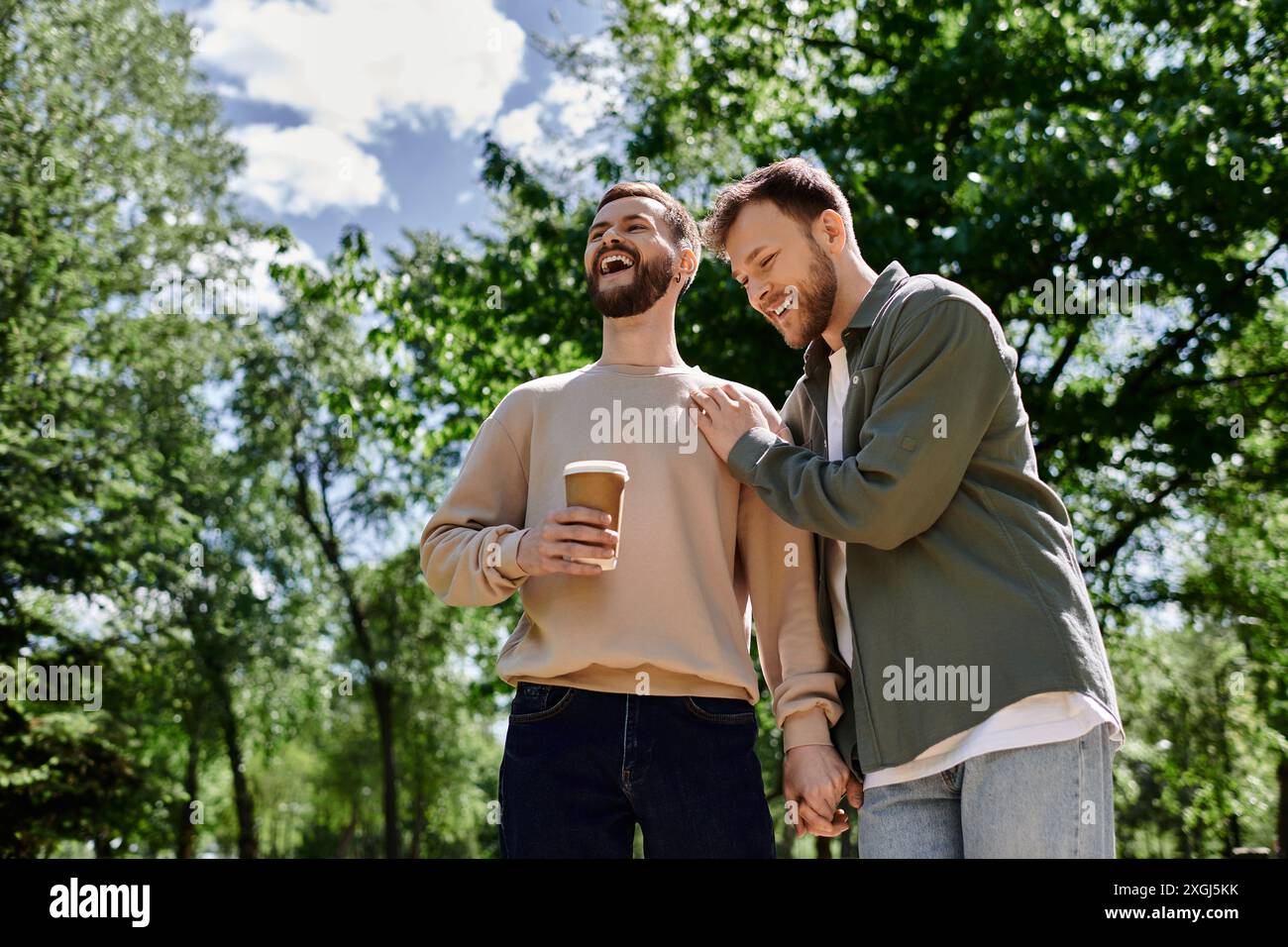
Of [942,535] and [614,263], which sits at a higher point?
[614,263]

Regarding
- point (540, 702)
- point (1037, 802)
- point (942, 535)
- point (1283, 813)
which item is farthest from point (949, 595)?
point (1283, 813)

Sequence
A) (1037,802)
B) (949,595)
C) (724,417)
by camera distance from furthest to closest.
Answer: (724,417)
(949,595)
(1037,802)

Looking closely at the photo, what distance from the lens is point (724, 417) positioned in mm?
3205

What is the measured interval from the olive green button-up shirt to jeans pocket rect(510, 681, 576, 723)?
0.80 m

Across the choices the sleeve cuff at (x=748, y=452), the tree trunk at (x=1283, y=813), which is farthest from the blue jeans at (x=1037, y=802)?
the tree trunk at (x=1283, y=813)

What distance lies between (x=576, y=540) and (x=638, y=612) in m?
0.37

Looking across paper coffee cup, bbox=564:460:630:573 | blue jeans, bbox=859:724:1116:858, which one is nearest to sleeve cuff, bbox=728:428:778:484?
paper coffee cup, bbox=564:460:630:573

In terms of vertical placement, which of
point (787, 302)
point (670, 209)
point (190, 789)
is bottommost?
point (190, 789)

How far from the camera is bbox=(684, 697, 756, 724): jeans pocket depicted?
2979 mm

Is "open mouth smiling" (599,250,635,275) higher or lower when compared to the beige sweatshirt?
higher

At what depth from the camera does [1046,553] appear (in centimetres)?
266

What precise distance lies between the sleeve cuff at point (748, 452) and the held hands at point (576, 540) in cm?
48

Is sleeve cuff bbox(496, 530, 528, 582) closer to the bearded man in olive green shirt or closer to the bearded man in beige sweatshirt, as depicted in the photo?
the bearded man in beige sweatshirt

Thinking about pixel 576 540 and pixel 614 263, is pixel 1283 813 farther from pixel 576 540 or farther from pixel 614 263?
pixel 576 540
